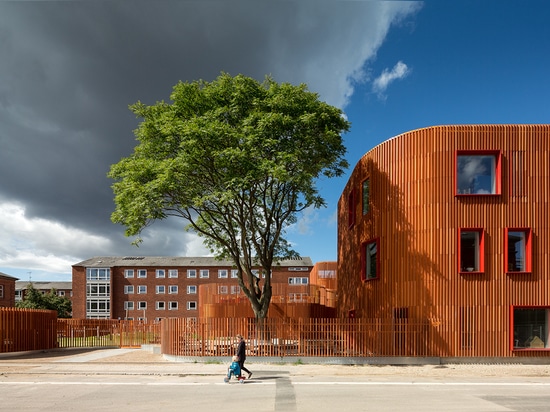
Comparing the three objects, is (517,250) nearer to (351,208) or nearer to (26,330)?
(351,208)

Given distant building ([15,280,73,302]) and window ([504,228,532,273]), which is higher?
window ([504,228,532,273])

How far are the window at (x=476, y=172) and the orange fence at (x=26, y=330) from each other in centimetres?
2407

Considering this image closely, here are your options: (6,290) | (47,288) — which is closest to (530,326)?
(6,290)

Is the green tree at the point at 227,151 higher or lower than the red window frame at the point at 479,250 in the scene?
higher

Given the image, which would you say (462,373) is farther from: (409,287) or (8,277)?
(8,277)

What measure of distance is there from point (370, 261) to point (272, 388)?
11.8 meters

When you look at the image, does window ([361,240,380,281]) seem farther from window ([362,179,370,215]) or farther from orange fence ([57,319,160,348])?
orange fence ([57,319,160,348])

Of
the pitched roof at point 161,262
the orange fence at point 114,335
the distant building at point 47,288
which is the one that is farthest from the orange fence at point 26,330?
the distant building at point 47,288

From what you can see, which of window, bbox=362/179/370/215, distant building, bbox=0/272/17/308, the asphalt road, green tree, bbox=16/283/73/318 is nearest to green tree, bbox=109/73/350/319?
window, bbox=362/179/370/215

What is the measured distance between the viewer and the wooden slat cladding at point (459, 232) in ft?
70.9

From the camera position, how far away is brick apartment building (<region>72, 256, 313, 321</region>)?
76812 millimetres

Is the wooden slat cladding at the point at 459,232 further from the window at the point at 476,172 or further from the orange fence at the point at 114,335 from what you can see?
the orange fence at the point at 114,335

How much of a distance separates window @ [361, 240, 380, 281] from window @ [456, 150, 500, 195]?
486 cm

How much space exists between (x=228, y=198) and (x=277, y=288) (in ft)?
62.2
